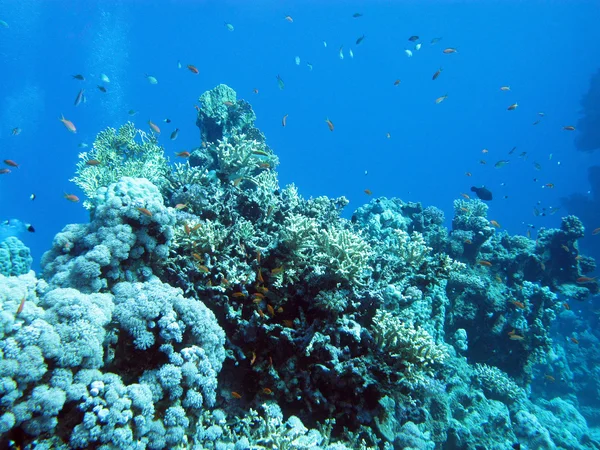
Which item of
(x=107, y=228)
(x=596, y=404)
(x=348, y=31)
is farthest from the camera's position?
(x=348, y=31)

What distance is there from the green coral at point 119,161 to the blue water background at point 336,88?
78811 mm

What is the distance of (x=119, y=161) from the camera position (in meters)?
10.3

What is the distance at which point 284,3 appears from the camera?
122 metres

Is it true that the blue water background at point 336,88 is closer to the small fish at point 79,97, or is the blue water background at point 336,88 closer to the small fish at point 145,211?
the small fish at point 79,97

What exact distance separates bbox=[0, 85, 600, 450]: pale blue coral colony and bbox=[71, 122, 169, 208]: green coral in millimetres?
82

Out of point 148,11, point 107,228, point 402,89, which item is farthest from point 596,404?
point 402,89

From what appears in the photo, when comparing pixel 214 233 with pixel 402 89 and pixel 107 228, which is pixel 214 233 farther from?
pixel 402 89

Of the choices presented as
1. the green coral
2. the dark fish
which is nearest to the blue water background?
the green coral

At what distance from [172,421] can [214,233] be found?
3265 millimetres

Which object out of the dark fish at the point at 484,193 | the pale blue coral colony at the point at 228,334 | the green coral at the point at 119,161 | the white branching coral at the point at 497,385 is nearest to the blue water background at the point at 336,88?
the green coral at the point at 119,161

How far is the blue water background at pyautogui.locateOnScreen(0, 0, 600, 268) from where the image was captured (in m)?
98.1

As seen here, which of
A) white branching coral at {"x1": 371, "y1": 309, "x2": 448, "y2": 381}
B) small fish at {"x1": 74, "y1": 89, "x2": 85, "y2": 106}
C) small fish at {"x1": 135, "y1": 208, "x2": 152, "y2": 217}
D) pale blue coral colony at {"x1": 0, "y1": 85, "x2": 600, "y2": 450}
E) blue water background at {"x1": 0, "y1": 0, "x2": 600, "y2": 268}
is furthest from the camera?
blue water background at {"x1": 0, "y1": 0, "x2": 600, "y2": 268}

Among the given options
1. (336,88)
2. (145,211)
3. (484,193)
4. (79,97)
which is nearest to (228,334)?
(145,211)

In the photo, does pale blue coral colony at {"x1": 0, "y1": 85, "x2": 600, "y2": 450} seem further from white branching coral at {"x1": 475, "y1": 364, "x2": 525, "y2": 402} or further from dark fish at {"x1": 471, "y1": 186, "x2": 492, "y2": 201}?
dark fish at {"x1": 471, "y1": 186, "x2": 492, "y2": 201}
